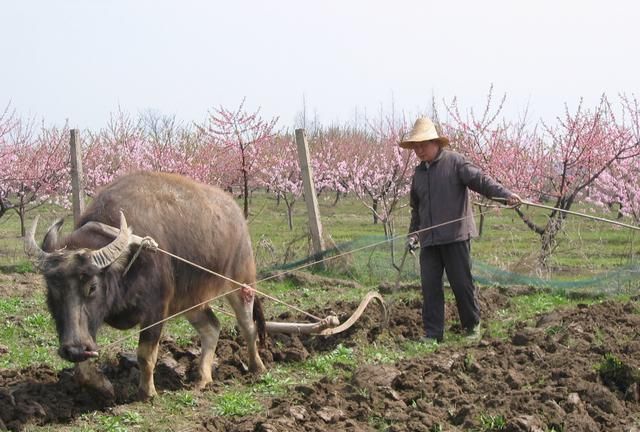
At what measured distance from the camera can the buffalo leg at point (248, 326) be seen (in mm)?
8102

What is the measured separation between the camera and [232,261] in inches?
315

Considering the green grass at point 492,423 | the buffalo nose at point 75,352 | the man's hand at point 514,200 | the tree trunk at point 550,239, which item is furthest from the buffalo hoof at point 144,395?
the tree trunk at point 550,239

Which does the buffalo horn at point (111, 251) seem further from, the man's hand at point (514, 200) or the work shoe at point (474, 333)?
the work shoe at point (474, 333)

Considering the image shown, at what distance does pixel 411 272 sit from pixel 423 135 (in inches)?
190

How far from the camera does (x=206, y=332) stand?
792 cm

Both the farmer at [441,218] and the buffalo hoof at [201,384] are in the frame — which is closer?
the buffalo hoof at [201,384]

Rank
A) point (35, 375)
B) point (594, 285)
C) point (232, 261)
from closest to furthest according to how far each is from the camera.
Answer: point (35, 375), point (232, 261), point (594, 285)

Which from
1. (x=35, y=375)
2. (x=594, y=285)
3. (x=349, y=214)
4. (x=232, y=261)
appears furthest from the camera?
(x=349, y=214)

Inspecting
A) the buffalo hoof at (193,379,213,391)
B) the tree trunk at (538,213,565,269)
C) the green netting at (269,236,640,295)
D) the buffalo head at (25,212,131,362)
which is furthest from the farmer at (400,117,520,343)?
the tree trunk at (538,213,565,269)

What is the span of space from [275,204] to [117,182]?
112 feet

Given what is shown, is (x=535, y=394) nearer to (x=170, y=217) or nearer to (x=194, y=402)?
(x=194, y=402)

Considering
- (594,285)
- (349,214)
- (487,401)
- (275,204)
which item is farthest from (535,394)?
(275,204)

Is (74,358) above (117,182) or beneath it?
beneath

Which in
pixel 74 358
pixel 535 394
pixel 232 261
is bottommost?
pixel 535 394
